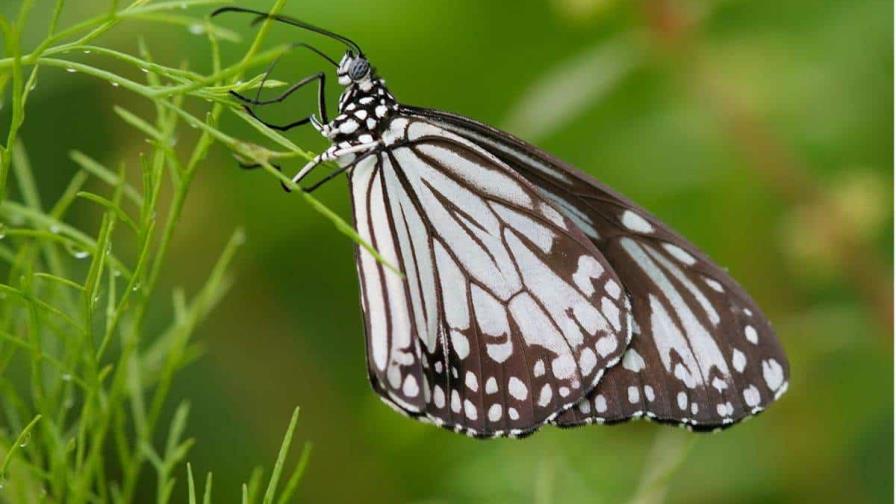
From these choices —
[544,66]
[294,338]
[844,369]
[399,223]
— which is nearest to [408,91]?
[544,66]

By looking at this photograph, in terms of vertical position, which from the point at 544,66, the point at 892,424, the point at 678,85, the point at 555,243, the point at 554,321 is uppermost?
the point at 544,66

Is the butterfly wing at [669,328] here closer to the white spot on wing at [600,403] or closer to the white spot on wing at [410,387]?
the white spot on wing at [600,403]

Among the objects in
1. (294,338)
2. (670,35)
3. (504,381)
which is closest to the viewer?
(504,381)

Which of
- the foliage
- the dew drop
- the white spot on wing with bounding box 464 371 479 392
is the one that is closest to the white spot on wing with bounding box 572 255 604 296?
the white spot on wing with bounding box 464 371 479 392

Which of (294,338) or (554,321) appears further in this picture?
(294,338)

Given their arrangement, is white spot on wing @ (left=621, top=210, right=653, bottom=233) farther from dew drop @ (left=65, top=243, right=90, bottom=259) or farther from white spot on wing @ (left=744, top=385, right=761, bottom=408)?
dew drop @ (left=65, top=243, right=90, bottom=259)

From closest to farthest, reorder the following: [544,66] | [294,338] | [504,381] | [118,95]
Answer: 1. [504,381]
2. [118,95]
3. [294,338]
4. [544,66]

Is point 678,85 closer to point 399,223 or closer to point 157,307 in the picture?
point 399,223
